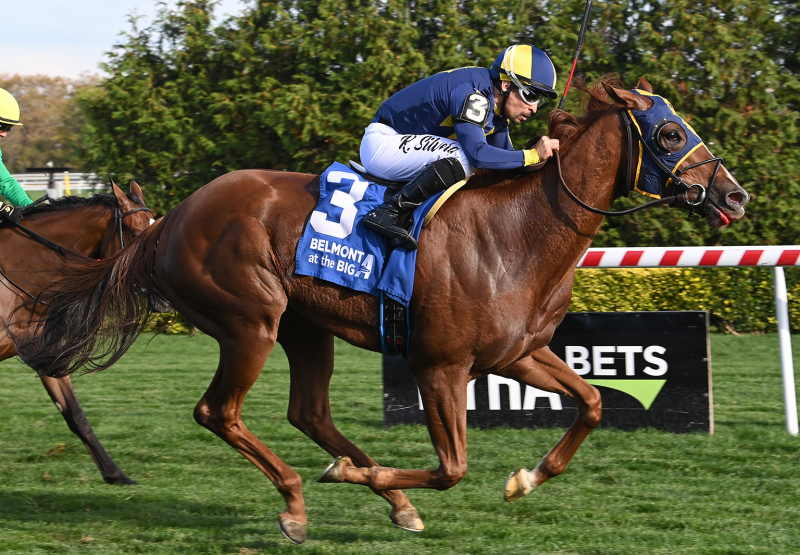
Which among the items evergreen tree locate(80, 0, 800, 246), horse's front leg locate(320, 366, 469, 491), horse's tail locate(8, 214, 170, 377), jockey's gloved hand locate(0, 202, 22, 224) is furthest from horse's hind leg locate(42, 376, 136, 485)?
evergreen tree locate(80, 0, 800, 246)

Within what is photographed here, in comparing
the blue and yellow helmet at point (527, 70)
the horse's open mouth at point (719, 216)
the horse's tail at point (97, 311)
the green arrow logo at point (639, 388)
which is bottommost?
the green arrow logo at point (639, 388)

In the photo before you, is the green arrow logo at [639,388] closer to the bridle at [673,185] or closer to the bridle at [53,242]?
the bridle at [673,185]

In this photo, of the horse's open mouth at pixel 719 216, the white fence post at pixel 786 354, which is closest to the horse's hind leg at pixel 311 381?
the horse's open mouth at pixel 719 216

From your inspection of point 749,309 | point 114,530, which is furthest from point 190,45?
point 114,530

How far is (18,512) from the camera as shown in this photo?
13.8ft

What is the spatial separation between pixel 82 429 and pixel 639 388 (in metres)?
3.26

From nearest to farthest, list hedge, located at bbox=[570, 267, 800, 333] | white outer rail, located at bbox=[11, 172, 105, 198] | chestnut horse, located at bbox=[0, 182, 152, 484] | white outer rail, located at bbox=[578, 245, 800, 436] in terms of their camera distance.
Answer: chestnut horse, located at bbox=[0, 182, 152, 484] < white outer rail, located at bbox=[578, 245, 800, 436] < hedge, located at bbox=[570, 267, 800, 333] < white outer rail, located at bbox=[11, 172, 105, 198]

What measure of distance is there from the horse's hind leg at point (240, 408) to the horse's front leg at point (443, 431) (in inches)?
16.4

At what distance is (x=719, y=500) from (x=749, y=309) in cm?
564

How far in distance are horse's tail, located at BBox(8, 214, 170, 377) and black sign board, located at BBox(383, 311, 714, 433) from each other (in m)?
1.96

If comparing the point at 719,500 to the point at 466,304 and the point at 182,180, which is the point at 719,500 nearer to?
the point at 466,304

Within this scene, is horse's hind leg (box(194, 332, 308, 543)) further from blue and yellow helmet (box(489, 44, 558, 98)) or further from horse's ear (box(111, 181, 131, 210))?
horse's ear (box(111, 181, 131, 210))

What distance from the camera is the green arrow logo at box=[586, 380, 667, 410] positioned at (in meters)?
5.44

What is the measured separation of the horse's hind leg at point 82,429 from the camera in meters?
4.72
